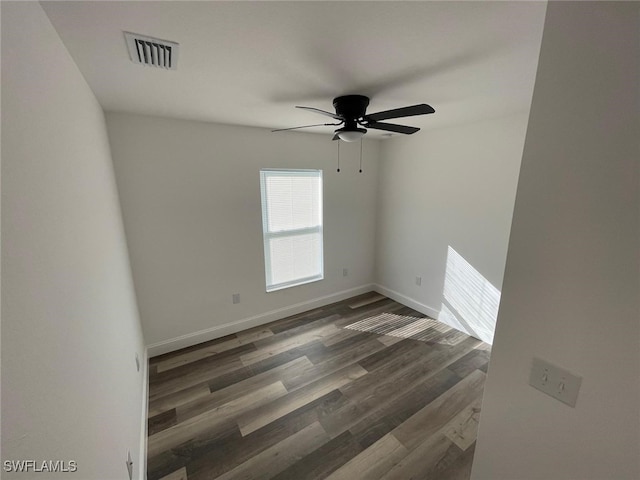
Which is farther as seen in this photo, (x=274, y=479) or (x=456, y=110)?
(x=456, y=110)

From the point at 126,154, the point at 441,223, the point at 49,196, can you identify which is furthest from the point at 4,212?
the point at 441,223

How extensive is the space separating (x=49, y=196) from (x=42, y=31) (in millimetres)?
624

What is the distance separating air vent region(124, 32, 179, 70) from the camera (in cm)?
113

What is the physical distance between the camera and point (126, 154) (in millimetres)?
2256

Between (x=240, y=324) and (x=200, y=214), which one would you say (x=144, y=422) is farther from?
(x=200, y=214)

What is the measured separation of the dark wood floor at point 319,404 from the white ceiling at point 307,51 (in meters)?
2.36

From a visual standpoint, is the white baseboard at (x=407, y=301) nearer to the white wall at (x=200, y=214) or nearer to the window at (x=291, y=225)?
the window at (x=291, y=225)

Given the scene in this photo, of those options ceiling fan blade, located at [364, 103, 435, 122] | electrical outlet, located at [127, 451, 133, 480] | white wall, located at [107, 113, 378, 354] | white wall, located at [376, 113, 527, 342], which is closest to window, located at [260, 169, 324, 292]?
white wall, located at [107, 113, 378, 354]

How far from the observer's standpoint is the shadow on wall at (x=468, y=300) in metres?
2.78

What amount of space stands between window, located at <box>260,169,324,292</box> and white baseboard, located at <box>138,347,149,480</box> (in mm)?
1414

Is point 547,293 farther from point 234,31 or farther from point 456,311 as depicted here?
point 456,311
